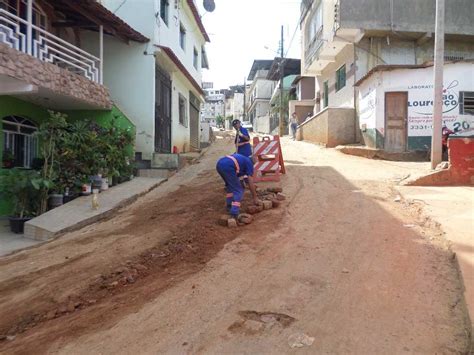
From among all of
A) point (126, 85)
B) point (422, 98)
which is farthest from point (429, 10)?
point (126, 85)

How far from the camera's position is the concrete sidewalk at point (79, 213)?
319 inches

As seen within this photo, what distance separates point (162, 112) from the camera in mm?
14578

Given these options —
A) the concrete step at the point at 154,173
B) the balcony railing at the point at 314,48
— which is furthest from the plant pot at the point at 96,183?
the balcony railing at the point at 314,48

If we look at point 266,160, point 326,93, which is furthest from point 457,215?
point 326,93

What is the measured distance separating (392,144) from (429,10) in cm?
658

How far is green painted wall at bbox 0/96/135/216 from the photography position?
10.0 metres

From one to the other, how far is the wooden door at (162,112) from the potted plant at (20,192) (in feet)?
17.4

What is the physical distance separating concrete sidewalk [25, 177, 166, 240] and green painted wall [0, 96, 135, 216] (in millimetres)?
1713

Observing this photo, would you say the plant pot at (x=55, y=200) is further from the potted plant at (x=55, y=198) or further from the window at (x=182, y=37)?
the window at (x=182, y=37)

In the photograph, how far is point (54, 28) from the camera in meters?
12.4

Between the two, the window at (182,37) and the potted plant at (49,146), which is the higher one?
the window at (182,37)

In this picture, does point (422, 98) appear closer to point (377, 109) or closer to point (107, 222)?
point (377, 109)

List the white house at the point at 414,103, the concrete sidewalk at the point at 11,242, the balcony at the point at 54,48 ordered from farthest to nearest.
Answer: the white house at the point at 414,103
the balcony at the point at 54,48
the concrete sidewalk at the point at 11,242

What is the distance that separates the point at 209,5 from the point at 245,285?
14943 mm
